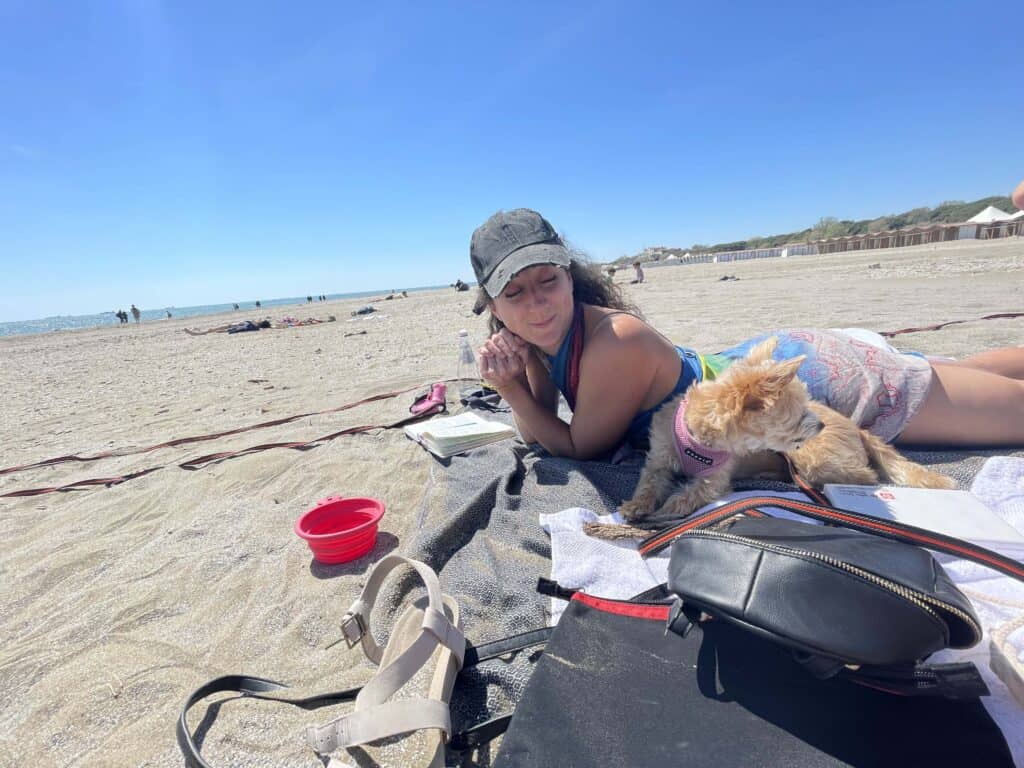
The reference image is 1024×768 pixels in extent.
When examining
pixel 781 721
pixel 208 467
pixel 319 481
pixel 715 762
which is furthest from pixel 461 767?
pixel 208 467

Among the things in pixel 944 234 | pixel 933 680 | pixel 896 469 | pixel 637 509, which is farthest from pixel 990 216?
pixel 933 680

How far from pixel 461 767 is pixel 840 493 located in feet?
6.21

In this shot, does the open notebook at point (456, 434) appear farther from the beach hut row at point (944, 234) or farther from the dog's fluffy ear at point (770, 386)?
the beach hut row at point (944, 234)

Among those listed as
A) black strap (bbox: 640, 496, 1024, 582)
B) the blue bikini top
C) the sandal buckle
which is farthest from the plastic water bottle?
black strap (bbox: 640, 496, 1024, 582)

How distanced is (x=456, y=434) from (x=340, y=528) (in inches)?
44.7

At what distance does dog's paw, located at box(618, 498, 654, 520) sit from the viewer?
221 centimetres

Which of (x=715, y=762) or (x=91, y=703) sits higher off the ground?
(x=715, y=762)

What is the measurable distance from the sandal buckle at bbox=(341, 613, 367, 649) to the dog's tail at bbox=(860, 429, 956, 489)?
2.57 metres

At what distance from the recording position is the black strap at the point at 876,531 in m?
1.09

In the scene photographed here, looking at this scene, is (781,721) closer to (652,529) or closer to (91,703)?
(652,529)

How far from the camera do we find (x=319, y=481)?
328 cm

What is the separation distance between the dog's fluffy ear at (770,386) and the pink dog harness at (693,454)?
285mm

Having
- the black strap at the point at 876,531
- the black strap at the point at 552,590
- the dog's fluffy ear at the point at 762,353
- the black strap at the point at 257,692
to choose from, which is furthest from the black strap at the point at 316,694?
the dog's fluffy ear at the point at 762,353

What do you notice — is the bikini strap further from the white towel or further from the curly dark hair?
the white towel
